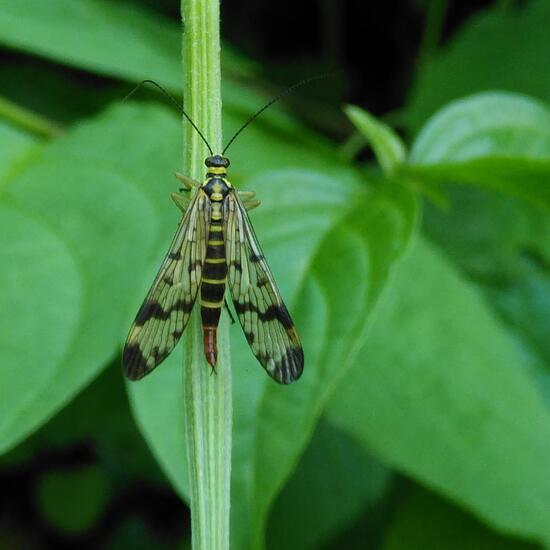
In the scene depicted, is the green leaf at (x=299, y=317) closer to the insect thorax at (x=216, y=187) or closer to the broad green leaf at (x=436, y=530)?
the insect thorax at (x=216, y=187)

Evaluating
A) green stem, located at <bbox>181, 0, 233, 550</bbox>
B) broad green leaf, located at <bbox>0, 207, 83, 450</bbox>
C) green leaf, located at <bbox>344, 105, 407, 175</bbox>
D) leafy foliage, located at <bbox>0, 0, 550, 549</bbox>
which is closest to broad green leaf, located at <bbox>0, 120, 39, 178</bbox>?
leafy foliage, located at <bbox>0, 0, 550, 549</bbox>

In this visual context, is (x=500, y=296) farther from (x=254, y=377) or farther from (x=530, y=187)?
(x=254, y=377)

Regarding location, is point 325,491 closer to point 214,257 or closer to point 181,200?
point 214,257

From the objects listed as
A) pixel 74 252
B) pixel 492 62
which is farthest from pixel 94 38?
pixel 492 62

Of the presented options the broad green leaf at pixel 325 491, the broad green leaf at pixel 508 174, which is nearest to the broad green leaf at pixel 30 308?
the broad green leaf at pixel 508 174

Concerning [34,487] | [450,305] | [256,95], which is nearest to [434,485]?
[450,305]

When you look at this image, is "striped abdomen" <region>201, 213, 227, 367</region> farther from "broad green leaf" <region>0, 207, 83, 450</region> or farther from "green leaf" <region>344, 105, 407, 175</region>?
"green leaf" <region>344, 105, 407, 175</region>
